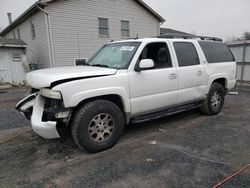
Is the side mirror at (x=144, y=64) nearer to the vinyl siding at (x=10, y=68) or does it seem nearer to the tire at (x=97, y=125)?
the tire at (x=97, y=125)

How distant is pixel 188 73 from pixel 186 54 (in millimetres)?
467

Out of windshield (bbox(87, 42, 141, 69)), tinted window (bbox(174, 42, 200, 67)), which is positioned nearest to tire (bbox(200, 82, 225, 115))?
tinted window (bbox(174, 42, 200, 67))

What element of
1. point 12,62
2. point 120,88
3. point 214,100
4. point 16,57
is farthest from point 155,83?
point 16,57

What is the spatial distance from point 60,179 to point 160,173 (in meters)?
1.42

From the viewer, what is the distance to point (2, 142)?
408cm

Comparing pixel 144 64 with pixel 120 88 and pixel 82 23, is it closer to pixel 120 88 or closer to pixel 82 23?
pixel 120 88

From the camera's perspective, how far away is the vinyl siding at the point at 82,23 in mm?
12594

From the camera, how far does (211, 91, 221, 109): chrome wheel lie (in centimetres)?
545

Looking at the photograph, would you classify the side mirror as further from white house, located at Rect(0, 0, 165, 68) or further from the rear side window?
white house, located at Rect(0, 0, 165, 68)

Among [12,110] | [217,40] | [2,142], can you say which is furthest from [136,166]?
[12,110]

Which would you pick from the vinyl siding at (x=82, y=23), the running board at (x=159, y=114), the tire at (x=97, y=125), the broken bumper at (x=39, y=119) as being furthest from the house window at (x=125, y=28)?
the tire at (x=97, y=125)

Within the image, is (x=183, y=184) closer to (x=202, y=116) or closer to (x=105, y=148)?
(x=105, y=148)

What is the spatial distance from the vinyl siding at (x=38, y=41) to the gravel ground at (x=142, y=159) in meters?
9.23

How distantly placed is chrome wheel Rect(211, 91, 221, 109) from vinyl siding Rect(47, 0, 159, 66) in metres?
10.2
